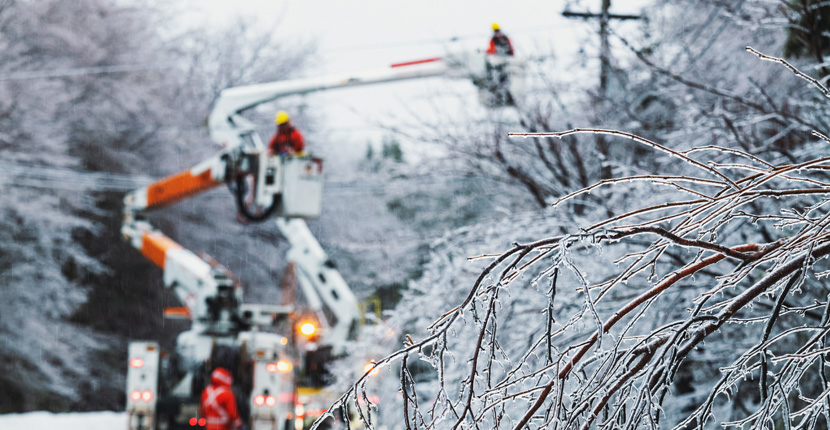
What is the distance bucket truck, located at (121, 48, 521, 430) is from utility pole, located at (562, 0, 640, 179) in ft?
4.05

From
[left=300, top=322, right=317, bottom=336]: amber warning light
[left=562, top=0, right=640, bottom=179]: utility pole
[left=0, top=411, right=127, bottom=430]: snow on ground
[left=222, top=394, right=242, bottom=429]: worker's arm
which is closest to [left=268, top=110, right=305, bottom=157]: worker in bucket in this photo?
[left=300, top=322, right=317, bottom=336]: amber warning light

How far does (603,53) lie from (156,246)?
236 inches

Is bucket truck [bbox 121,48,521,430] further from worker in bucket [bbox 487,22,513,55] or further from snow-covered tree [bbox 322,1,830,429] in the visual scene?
snow-covered tree [bbox 322,1,830,429]

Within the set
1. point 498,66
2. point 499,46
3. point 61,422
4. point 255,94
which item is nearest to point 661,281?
point 498,66

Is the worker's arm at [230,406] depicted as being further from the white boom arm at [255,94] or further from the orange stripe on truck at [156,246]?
the white boom arm at [255,94]

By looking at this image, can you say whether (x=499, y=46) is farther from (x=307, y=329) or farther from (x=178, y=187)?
(x=178, y=187)

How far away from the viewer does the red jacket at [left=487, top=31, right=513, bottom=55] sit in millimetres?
8859

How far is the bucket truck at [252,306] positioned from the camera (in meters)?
9.55

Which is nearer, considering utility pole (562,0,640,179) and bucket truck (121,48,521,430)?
utility pole (562,0,640,179)

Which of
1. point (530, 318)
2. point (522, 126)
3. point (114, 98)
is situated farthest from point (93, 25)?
point (530, 318)

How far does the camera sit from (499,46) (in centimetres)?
889

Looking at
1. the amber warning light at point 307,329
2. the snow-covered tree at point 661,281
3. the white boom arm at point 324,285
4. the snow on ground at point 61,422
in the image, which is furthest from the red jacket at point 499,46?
the snow on ground at point 61,422

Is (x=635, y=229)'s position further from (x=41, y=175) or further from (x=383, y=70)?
(x=41, y=175)

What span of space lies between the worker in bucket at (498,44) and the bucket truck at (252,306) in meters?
0.22
